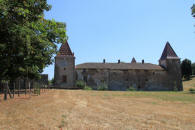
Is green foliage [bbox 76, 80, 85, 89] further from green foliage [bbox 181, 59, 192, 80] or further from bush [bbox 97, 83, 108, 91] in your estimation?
→ green foliage [bbox 181, 59, 192, 80]

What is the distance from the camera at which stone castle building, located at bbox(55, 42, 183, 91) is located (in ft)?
105

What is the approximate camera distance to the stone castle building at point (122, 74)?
105 ft

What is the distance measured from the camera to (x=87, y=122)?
5.17m

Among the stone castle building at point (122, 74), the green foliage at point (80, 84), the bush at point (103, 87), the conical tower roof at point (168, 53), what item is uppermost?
the conical tower roof at point (168, 53)

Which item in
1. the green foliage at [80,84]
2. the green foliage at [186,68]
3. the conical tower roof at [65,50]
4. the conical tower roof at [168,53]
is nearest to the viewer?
the green foliage at [80,84]

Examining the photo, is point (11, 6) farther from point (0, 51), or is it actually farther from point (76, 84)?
point (76, 84)

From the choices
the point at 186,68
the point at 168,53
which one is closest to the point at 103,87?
the point at 168,53

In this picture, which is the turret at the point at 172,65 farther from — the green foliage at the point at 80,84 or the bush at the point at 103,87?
the green foliage at the point at 80,84

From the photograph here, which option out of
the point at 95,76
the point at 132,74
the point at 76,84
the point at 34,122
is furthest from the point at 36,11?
the point at 132,74

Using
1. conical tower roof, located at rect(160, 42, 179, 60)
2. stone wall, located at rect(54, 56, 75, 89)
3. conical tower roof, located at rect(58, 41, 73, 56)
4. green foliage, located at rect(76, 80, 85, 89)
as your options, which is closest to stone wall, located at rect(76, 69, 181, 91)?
green foliage, located at rect(76, 80, 85, 89)

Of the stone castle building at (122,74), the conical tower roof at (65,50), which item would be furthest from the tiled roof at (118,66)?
the conical tower roof at (65,50)

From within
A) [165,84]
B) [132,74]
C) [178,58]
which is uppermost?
[178,58]

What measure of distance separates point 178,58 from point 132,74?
11912 millimetres

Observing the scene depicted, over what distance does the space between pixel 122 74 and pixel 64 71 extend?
1297 cm
